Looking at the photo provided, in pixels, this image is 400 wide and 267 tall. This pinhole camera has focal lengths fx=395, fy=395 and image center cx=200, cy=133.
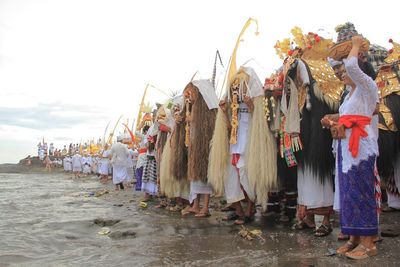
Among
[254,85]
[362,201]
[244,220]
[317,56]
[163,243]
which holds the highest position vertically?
[317,56]

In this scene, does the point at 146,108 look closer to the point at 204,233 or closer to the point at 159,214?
the point at 159,214

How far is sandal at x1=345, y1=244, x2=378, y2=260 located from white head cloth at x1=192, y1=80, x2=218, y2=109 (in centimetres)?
316

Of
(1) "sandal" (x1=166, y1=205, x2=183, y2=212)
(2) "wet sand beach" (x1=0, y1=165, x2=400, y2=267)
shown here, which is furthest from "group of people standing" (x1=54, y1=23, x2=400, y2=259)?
(1) "sandal" (x1=166, y1=205, x2=183, y2=212)

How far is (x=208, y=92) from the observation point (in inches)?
235

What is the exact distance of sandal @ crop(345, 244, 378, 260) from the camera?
10.0 feet

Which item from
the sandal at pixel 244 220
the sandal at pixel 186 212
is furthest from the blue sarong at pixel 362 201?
the sandal at pixel 186 212

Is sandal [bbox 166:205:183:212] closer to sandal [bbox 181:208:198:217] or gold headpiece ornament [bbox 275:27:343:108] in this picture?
sandal [bbox 181:208:198:217]

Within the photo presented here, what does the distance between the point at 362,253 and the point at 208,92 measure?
3.46 meters

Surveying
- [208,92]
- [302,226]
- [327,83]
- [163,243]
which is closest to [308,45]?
[327,83]

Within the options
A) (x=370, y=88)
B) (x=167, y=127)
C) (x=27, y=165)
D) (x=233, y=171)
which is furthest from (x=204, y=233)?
(x=27, y=165)

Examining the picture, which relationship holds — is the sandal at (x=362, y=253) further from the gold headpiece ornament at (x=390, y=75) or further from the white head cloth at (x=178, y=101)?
the white head cloth at (x=178, y=101)

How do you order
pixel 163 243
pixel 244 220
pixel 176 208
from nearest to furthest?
pixel 163 243, pixel 244 220, pixel 176 208

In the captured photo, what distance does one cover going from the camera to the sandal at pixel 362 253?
10.0 feet

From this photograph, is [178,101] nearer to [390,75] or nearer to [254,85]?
[254,85]
